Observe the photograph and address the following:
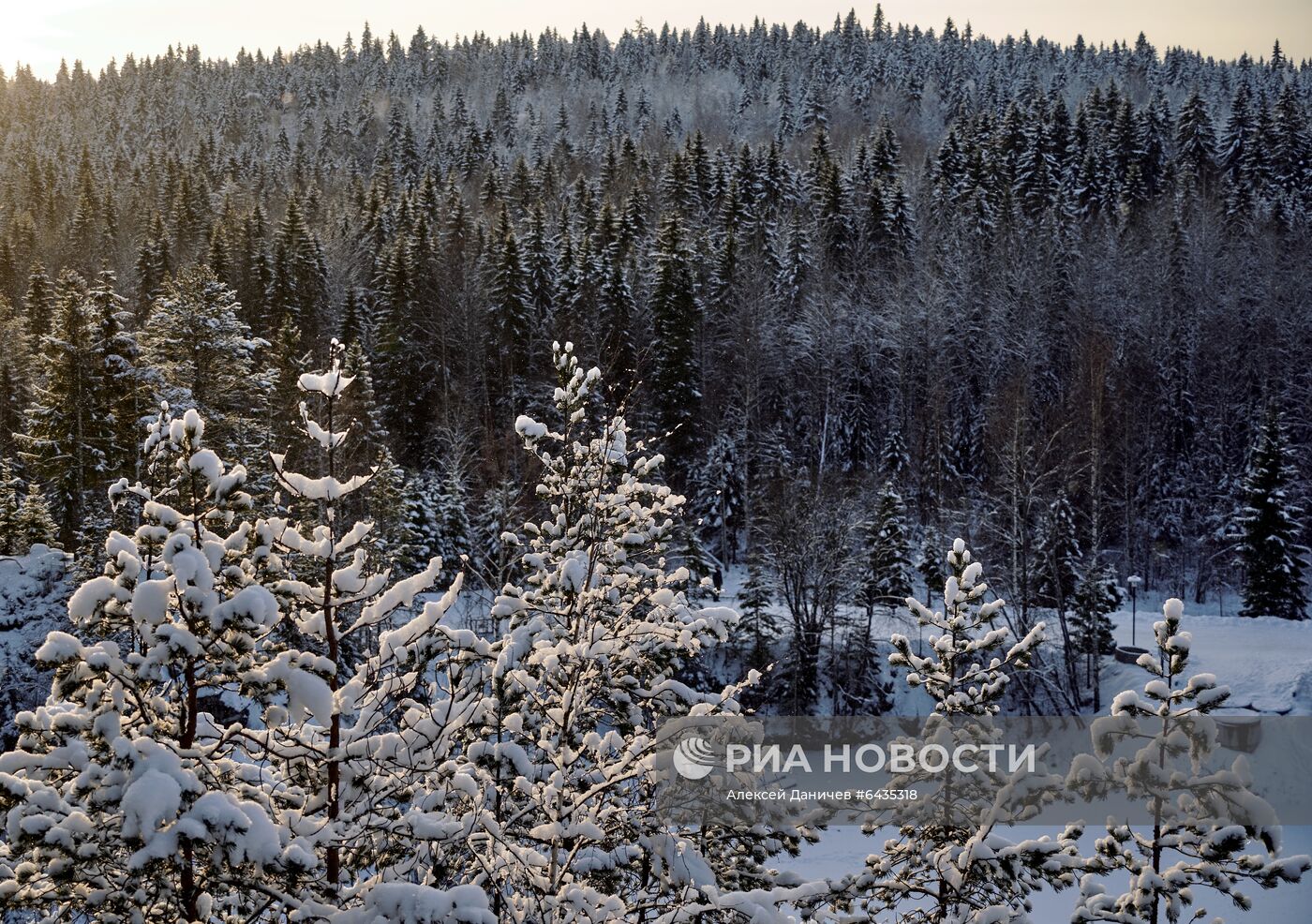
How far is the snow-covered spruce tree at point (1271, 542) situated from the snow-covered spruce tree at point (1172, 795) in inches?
1149

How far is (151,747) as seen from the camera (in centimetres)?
359

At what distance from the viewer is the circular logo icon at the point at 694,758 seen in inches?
221

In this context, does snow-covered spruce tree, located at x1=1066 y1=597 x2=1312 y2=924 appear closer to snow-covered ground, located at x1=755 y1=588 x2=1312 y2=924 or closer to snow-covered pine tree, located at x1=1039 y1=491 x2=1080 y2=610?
snow-covered ground, located at x1=755 y1=588 x2=1312 y2=924

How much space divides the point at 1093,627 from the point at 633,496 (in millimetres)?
20305

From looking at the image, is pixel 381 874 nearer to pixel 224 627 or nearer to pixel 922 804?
pixel 224 627

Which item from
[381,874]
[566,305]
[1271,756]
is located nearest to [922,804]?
[381,874]

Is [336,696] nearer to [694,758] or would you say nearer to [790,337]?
[694,758]

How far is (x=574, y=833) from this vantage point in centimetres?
474

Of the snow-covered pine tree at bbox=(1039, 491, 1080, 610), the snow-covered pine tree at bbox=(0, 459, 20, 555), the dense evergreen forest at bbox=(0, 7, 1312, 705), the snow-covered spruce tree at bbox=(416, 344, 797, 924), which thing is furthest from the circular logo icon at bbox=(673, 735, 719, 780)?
the snow-covered pine tree at bbox=(0, 459, 20, 555)

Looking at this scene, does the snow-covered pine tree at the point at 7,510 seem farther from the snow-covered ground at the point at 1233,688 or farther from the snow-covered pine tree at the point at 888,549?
the snow-covered pine tree at the point at 888,549

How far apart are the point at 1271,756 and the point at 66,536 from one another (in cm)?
3093

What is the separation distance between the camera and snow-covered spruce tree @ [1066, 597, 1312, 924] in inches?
224

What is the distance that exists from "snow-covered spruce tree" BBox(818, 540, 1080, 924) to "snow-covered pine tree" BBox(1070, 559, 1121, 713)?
1772 centimetres

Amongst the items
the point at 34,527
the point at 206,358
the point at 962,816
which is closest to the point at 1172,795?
the point at 962,816
